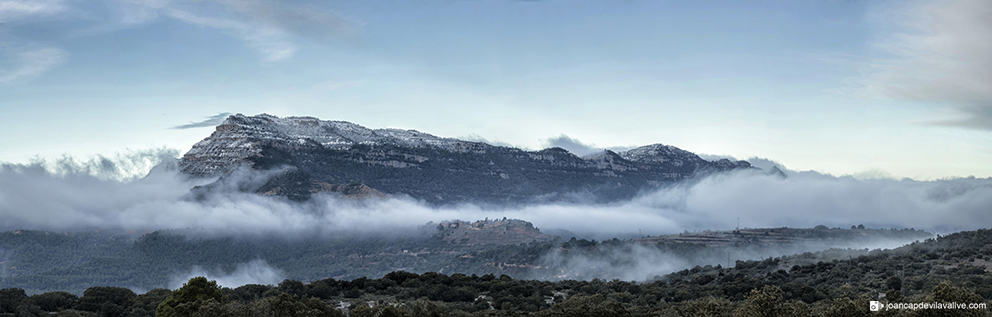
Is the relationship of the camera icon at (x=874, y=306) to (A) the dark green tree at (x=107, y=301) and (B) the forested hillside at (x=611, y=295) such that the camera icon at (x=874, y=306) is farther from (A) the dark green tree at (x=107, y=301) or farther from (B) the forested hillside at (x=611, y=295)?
(A) the dark green tree at (x=107, y=301)

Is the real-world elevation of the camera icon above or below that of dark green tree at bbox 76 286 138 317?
above

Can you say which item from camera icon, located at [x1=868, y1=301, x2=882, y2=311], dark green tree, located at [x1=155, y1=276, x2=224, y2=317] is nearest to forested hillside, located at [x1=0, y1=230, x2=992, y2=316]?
dark green tree, located at [x1=155, y1=276, x2=224, y2=317]

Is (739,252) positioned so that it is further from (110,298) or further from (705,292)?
(110,298)

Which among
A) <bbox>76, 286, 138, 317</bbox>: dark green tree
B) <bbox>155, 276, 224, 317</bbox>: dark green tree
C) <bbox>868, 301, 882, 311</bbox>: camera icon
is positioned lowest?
<bbox>76, 286, 138, 317</bbox>: dark green tree

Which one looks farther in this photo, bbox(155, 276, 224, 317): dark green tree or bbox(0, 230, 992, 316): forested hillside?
bbox(155, 276, 224, 317): dark green tree

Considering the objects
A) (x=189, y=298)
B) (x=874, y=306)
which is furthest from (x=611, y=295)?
(x=189, y=298)

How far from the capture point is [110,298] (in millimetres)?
58750

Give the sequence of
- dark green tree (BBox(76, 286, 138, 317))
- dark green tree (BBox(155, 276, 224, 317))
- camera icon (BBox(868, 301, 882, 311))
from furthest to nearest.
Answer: dark green tree (BBox(76, 286, 138, 317))
dark green tree (BBox(155, 276, 224, 317))
camera icon (BBox(868, 301, 882, 311))

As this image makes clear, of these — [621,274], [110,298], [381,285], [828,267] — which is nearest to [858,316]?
[828,267]

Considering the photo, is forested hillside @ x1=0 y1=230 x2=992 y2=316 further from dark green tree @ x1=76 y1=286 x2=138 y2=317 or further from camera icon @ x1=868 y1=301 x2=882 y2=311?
camera icon @ x1=868 y1=301 x2=882 y2=311

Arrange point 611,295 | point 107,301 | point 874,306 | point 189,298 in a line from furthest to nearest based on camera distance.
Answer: point 611,295
point 107,301
point 189,298
point 874,306

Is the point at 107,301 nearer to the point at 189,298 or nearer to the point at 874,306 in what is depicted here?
the point at 189,298

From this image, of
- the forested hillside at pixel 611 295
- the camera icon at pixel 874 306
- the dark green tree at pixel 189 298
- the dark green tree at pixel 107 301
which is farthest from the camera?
the dark green tree at pixel 107 301

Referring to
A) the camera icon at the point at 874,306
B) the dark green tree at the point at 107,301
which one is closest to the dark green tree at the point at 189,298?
the dark green tree at the point at 107,301
